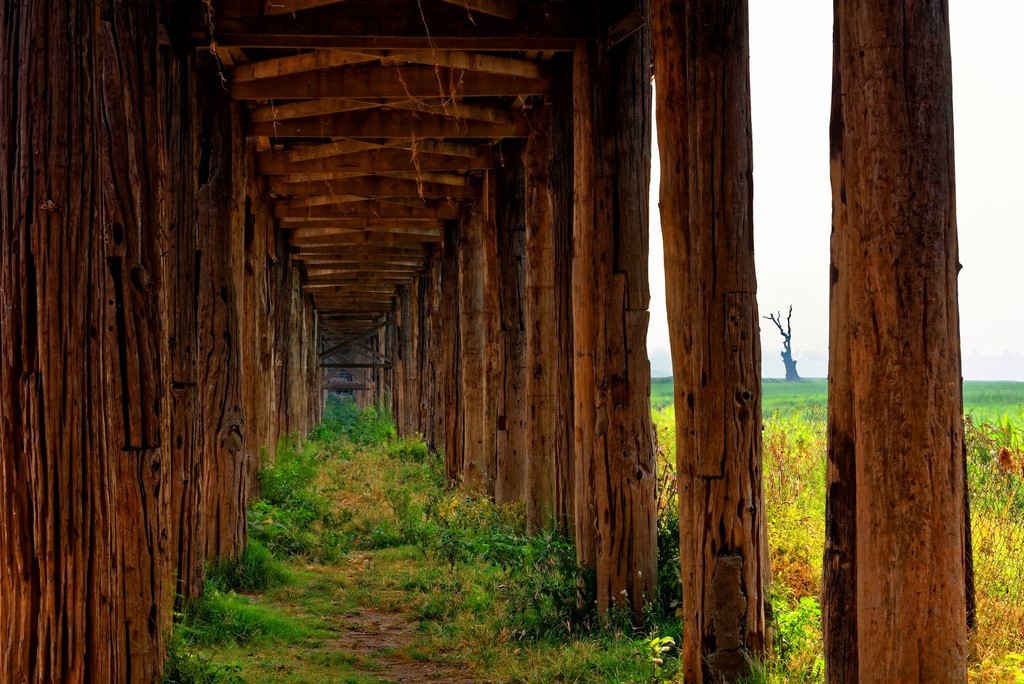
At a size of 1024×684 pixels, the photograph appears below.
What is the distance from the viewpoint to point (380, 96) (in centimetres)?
853

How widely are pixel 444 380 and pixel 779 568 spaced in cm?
836

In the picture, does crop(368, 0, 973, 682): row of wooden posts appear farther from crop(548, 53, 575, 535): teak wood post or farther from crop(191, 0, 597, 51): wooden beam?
crop(191, 0, 597, 51): wooden beam

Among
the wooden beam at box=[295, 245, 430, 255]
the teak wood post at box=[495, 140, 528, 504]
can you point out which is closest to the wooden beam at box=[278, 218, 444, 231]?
the wooden beam at box=[295, 245, 430, 255]

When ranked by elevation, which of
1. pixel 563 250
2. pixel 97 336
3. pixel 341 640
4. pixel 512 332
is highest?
pixel 563 250

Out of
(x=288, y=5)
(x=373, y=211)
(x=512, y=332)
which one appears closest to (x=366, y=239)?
(x=373, y=211)

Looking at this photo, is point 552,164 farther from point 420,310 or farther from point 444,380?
point 420,310

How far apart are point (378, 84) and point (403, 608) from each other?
14.3ft

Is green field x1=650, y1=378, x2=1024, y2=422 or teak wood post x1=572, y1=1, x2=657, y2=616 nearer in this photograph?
teak wood post x1=572, y1=1, x2=657, y2=616

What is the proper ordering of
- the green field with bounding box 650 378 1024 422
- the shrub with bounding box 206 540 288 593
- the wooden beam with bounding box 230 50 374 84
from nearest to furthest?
1. the wooden beam with bounding box 230 50 374 84
2. the shrub with bounding box 206 540 288 593
3. the green field with bounding box 650 378 1024 422

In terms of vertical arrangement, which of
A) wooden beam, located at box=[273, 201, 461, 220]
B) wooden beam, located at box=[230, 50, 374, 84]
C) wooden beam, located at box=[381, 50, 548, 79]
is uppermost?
wooden beam, located at box=[230, 50, 374, 84]

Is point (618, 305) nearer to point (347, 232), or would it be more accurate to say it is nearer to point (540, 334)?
point (540, 334)

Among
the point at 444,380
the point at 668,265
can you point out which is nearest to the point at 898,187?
the point at 668,265

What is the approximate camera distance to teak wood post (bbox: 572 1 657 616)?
256 inches

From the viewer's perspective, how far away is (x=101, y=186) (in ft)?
12.6
